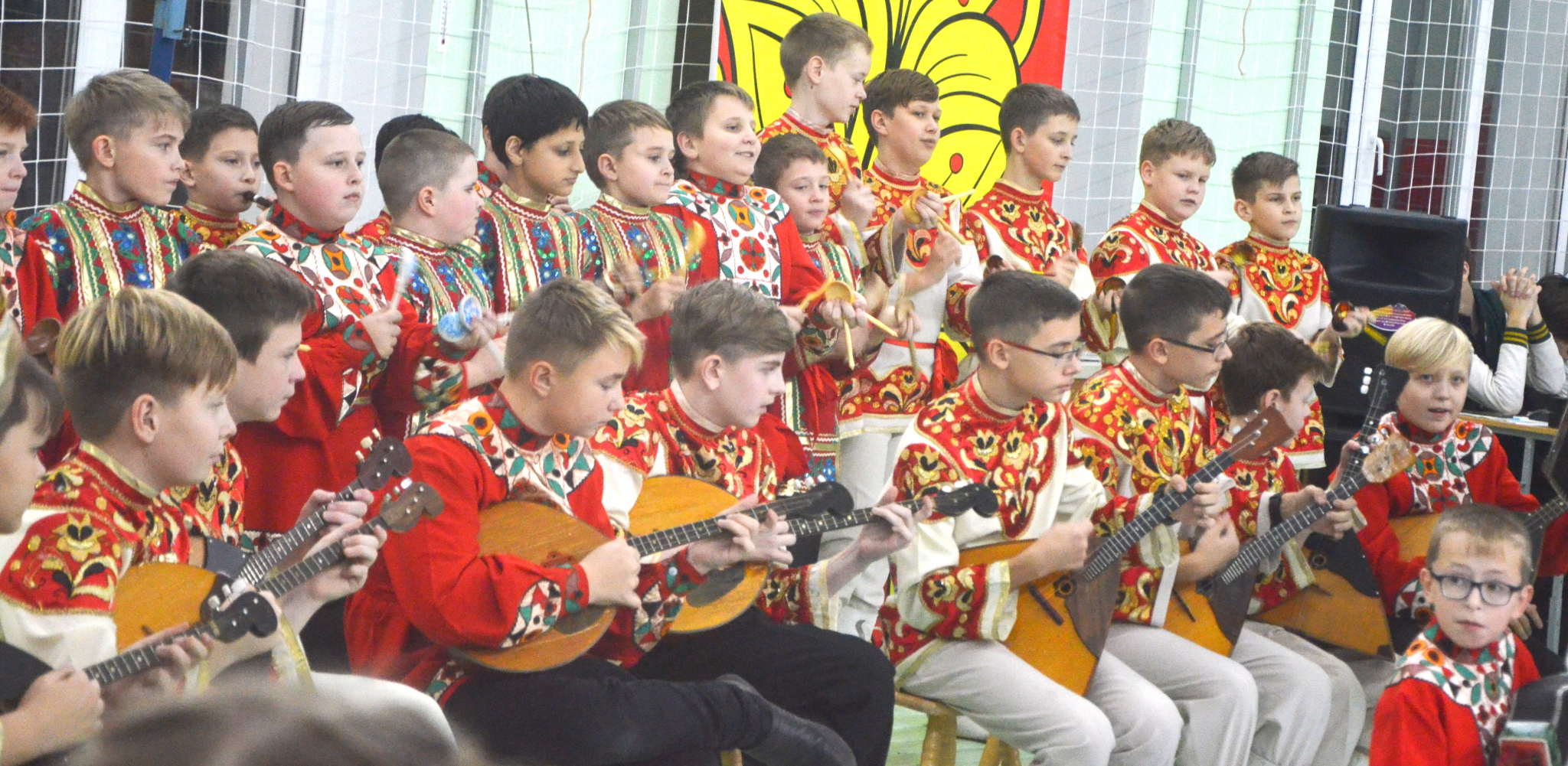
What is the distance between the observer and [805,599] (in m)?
3.18

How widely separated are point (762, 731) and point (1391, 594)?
196 cm

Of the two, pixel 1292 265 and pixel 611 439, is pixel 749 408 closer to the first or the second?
pixel 611 439

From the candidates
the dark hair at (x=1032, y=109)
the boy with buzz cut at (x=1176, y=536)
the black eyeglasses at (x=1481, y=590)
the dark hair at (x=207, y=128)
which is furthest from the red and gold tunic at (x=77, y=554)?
the dark hair at (x=1032, y=109)

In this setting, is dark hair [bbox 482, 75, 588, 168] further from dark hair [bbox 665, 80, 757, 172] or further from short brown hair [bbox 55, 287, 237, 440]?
short brown hair [bbox 55, 287, 237, 440]

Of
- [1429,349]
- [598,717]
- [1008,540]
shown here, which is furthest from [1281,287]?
[598,717]

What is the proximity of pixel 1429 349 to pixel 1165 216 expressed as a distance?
94 centimetres

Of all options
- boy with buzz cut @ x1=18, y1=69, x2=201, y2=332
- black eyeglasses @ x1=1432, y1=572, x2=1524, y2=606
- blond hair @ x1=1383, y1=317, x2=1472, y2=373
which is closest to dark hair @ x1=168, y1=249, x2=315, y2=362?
boy with buzz cut @ x1=18, y1=69, x2=201, y2=332

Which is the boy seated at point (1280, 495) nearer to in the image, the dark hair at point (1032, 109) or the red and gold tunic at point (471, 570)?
the dark hair at point (1032, 109)

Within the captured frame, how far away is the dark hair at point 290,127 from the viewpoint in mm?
3211

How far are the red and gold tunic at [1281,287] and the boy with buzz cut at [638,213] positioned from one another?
1.91 m

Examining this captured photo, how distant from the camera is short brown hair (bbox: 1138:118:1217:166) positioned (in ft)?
15.9

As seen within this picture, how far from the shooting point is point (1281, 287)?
494 cm

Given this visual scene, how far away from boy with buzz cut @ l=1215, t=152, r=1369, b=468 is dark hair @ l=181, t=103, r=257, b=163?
285cm

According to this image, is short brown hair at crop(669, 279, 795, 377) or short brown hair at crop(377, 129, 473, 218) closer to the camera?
short brown hair at crop(669, 279, 795, 377)
